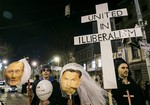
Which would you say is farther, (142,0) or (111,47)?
(142,0)

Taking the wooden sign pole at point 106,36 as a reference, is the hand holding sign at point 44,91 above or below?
below

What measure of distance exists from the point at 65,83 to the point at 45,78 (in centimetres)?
90

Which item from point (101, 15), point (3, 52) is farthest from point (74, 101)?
point (3, 52)

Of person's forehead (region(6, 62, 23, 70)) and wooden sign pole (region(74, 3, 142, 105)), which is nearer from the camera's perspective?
wooden sign pole (region(74, 3, 142, 105))

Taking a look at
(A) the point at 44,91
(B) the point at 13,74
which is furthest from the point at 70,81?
(B) the point at 13,74

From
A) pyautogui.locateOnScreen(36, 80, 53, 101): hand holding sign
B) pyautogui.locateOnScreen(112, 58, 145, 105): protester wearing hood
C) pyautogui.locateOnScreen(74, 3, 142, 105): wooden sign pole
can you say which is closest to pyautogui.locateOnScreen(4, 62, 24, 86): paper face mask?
pyautogui.locateOnScreen(36, 80, 53, 101): hand holding sign

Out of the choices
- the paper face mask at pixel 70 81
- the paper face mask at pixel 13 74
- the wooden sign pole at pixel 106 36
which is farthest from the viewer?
the paper face mask at pixel 13 74

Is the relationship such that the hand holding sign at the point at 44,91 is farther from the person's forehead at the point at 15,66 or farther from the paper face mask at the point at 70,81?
the person's forehead at the point at 15,66

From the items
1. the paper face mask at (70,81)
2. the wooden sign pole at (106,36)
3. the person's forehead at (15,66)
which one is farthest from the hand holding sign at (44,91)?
the wooden sign pole at (106,36)

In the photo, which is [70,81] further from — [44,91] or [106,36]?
[106,36]

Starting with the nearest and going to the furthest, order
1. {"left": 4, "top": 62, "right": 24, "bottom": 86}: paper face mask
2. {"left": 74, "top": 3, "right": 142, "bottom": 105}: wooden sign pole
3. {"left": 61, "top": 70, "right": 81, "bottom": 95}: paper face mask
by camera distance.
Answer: {"left": 61, "top": 70, "right": 81, "bottom": 95}: paper face mask, {"left": 74, "top": 3, "right": 142, "bottom": 105}: wooden sign pole, {"left": 4, "top": 62, "right": 24, "bottom": 86}: paper face mask

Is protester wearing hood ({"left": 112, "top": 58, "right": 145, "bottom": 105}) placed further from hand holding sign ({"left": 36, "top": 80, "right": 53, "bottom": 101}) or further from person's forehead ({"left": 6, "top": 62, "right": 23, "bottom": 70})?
person's forehead ({"left": 6, "top": 62, "right": 23, "bottom": 70})

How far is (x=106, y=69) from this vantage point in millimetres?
3631

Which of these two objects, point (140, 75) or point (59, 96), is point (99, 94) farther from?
point (140, 75)
